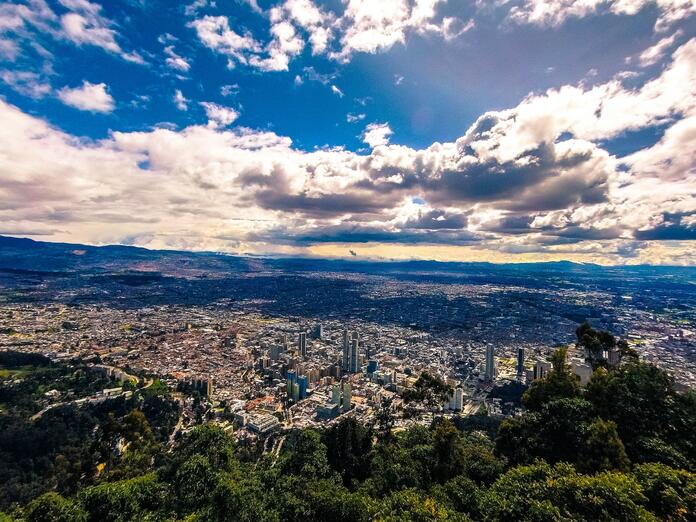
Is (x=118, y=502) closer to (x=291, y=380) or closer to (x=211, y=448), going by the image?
(x=211, y=448)

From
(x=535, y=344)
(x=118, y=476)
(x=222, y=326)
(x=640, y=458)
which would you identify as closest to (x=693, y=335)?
(x=535, y=344)

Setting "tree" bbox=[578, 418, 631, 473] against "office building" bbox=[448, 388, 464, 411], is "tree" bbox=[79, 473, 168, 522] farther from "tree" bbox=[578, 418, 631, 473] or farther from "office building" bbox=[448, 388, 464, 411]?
"office building" bbox=[448, 388, 464, 411]

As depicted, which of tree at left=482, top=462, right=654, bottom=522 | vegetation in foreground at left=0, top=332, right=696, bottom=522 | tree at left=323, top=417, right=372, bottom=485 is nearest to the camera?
tree at left=482, top=462, right=654, bottom=522

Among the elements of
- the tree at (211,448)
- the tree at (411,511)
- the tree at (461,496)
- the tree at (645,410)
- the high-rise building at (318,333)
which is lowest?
the high-rise building at (318,333)

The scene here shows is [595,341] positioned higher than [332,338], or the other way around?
[595,341]

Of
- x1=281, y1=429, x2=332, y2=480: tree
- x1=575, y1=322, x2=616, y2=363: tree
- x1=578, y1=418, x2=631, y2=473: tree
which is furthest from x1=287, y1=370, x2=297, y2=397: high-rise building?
x1=578, y1=418, x2=631, y2=473: tree

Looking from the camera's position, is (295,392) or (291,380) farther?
(291,380)

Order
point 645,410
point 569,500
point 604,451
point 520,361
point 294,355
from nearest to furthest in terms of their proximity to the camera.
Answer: point 569,500 → point 604,451 → point 645,410 → point 520,361 → point 294,355

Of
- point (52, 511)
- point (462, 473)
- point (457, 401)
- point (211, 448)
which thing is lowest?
point (457, 401)

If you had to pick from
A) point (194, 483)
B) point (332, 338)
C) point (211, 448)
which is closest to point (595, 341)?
point (211, 448)

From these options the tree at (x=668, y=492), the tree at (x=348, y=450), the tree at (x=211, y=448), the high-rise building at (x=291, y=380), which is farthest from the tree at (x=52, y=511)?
the high-rise building at (x=291, y=380)

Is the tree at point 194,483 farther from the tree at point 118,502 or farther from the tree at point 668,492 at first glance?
the tree at point 668,492

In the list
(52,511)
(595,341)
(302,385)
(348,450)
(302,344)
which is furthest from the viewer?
(302,344)
